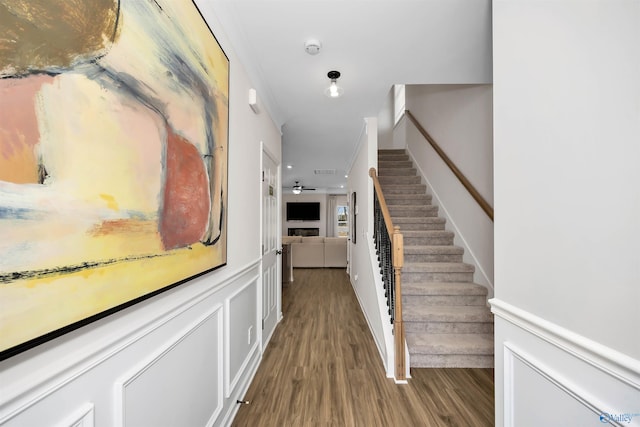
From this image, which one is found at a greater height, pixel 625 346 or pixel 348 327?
pixel 625 346

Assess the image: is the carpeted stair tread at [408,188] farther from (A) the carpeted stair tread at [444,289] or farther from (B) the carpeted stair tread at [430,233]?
(A) the carpeted stair tread at [444,289]

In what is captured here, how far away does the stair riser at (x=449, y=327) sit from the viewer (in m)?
2.59

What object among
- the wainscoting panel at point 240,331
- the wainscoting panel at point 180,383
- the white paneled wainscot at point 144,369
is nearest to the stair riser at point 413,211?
the wainscoting panel at point 240,331

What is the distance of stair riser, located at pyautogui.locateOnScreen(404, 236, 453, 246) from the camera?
11.7 feet

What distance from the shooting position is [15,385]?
21.7 inches

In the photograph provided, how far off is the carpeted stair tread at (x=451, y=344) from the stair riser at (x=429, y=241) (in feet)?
4.17

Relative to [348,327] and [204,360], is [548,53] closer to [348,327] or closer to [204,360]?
[204,360]

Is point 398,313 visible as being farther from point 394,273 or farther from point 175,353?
point 175,353

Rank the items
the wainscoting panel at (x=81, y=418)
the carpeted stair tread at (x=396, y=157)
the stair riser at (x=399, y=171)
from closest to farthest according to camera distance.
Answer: the wainscoting panel at (x=81, y=418)
the stair riser at (x=399, y=171)
the carpeted stair tread at (x=396, y=157)

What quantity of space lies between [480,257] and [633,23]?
2619 mm

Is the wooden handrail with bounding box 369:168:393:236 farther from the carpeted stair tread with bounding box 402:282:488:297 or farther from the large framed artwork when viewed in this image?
the large framed artwork

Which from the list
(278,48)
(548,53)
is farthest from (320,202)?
(548,53)

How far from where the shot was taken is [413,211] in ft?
13.3

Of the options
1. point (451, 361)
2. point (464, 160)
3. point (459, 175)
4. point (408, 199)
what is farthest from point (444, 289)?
point (408, 199)
